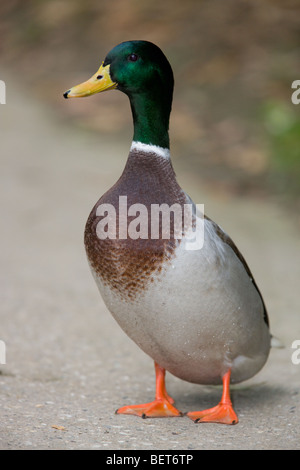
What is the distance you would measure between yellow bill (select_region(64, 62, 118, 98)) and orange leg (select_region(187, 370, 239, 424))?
1.47 m

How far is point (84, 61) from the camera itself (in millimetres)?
12656

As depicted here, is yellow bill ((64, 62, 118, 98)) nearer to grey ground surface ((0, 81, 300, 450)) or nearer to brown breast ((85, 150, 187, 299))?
brown breast ((85, 150, 187, 299))

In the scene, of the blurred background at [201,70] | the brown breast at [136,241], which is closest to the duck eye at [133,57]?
the brown breast at [136,241]

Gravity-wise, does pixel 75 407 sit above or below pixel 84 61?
below

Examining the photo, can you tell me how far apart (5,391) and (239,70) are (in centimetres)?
861

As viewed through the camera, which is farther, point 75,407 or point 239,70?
point 239,70

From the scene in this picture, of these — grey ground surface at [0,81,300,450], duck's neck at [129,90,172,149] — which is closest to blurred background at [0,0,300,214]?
grey ground surface at [0,81,300,450]

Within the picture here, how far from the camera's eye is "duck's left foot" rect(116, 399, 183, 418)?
3520 mm

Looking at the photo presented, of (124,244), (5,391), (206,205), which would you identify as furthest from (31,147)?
(124,244)

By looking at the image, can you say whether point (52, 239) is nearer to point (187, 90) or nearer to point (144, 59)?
point (144, 59)

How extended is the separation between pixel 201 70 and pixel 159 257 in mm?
9037

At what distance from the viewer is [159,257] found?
3.09m

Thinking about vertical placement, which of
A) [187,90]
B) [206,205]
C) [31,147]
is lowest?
[206,205]

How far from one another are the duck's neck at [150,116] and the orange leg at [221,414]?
3.87 feet
